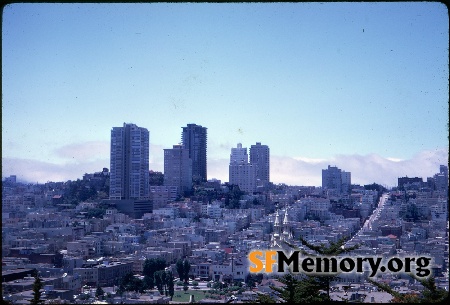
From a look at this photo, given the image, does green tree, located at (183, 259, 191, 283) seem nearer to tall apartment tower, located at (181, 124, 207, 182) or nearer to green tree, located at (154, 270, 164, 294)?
green tree, located at (154, 270, 164, 294)

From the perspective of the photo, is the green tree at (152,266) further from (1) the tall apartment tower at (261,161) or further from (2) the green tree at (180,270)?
(1) the tall apartment tower at (261,161)

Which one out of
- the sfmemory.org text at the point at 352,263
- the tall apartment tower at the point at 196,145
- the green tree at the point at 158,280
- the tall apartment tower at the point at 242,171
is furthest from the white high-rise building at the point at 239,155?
the sfmemory.org text at the point at 352,263

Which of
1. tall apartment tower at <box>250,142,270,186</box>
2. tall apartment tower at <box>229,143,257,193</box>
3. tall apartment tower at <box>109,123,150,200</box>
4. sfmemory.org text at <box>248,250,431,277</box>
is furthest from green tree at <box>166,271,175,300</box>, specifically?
tall apartment tower at <box>229,143,257,193</box>

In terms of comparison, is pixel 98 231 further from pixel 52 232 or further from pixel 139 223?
pixel 52 232

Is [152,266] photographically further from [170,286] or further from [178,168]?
[178,168]

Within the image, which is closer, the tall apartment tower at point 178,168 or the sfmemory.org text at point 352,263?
the sfmemory.org text at point 352,263

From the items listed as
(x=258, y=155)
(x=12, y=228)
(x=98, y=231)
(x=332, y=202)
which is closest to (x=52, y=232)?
(x=12, y=228)

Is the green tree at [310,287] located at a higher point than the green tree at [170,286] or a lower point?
higher
